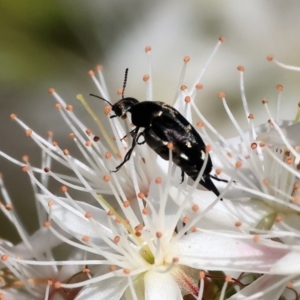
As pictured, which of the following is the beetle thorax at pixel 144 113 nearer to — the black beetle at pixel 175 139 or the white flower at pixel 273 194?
the black beetle at pixel 175 139

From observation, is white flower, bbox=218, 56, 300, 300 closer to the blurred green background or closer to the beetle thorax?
the beetle thorax

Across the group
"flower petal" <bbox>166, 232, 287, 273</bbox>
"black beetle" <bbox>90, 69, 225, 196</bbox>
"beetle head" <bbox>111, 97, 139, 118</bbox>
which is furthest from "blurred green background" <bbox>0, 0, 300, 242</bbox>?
"flower petal" <bbox>166, 232, 287, 273</bbox>

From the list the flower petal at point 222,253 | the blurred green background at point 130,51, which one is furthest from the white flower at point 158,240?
the blurred green background at point 130,51

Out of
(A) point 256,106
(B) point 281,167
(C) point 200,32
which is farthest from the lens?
(C) point 200,32

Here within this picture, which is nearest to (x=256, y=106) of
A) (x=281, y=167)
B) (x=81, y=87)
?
(x=81, y=87)

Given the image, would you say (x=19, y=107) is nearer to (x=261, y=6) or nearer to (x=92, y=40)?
(x=92, y=40)

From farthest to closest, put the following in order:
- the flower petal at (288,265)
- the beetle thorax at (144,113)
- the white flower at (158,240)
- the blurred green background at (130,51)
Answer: the blurred green background at (130,51) < the beetle thorax at (144,113) < the white flower at (158,240) < the flower petal at (288,265)
